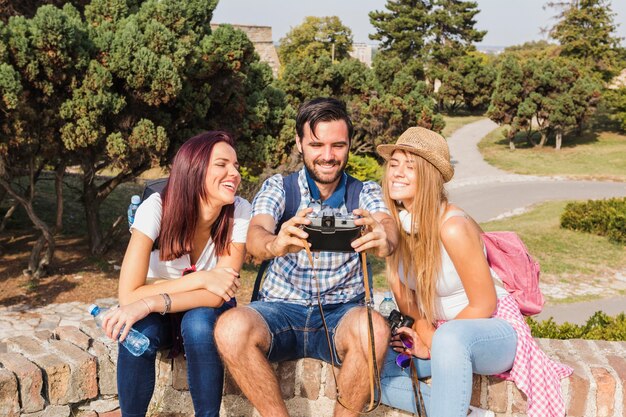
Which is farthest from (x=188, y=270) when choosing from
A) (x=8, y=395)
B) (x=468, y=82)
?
(x=468, y=82)

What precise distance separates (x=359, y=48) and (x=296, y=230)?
53.6 m

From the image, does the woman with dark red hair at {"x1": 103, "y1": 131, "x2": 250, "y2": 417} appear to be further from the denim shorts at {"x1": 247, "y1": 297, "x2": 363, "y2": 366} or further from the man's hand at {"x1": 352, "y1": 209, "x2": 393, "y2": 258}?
the man's hand at {"x1": 352, "y1": 209, "x2": 393, "y2": 258}

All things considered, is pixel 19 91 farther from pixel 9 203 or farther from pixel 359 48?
pixel 359 48

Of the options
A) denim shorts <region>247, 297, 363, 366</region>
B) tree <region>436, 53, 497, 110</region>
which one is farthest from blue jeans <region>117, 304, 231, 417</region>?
tree <region>436, 53, 497, 110</region>

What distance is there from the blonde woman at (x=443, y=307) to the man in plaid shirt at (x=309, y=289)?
165 mm

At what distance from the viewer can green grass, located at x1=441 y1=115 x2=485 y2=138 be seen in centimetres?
3370

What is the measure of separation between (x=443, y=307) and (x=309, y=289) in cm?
66

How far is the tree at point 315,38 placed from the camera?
41403 millimetres

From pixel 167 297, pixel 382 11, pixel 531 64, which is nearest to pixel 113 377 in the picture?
pixel 167 297

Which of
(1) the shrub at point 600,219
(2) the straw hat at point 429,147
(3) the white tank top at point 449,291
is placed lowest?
(1) the shrub at point 600,219

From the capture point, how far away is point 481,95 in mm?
38125

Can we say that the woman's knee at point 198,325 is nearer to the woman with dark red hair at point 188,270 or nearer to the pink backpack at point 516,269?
the woman with dark red hair at point 188,270

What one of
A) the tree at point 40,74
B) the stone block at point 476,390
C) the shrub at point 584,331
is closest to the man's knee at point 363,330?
the stone block at point 476,390

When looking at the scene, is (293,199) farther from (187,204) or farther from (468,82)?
(468,82)
